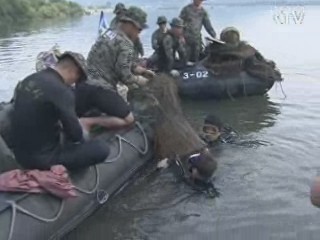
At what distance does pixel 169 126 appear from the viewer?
310 inches

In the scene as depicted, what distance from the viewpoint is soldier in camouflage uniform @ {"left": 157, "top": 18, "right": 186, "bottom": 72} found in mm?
11922

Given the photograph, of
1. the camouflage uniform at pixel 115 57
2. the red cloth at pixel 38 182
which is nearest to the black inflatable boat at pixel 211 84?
the camouflage uniform at pixel 115 57

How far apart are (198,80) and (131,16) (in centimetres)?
456

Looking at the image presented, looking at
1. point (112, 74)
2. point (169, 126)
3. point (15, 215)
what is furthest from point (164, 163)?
point (15, 215)

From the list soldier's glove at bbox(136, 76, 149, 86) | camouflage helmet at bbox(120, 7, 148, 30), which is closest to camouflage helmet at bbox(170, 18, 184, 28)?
soldier's glove at bbox(136, 76, 149, 86)

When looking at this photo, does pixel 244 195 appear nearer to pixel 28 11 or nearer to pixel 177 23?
pixel 177 23

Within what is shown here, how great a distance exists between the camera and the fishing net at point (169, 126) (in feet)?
25.3

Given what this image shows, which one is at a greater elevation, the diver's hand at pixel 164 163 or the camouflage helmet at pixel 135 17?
the camouflage helmet at pixel 135 17

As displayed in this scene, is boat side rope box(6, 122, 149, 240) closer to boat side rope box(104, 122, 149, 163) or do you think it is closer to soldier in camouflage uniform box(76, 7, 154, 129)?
boat side rope box(104, 122, 149, 163)

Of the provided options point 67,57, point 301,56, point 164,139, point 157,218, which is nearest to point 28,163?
point 67,57

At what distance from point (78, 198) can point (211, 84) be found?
6.63 meters

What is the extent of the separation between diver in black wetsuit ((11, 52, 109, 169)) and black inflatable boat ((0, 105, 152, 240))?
29 centimetres

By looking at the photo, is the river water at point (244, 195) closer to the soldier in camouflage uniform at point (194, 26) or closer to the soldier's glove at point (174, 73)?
the soldier's glove at point (174, 73)

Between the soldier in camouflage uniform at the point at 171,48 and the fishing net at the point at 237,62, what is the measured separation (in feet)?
1.97
